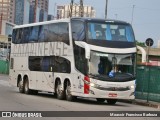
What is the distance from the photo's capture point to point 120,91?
23.5 m

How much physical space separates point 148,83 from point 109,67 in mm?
5159

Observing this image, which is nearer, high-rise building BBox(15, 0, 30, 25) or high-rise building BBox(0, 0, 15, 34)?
high-rise building BBox(15, 0, 30, 25)

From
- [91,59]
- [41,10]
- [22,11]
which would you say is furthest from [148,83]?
[22,11]

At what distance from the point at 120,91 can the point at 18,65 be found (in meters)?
9.70

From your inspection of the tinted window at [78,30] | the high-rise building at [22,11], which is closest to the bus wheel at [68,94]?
the tinted window at [78,30]

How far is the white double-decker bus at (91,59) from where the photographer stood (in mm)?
23219

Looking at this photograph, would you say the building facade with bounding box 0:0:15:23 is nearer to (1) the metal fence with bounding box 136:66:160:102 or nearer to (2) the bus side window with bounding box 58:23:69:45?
(1) the metal fence with bounding box 136:66:160:102

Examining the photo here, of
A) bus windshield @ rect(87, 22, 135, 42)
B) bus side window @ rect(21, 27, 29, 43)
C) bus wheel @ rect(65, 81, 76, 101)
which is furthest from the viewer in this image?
bus side window @ rect(21, 27, 29, 43)

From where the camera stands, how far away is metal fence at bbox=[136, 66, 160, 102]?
2722 cm

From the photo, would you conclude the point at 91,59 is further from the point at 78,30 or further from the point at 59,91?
the point at 59,91

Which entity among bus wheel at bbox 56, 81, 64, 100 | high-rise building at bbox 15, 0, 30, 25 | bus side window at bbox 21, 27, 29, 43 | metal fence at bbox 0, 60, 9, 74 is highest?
high-rise building at bbox 15, 0, 30, 25

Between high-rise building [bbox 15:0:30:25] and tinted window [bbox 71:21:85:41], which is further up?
high-rise building [bbox 15:0:30:25]

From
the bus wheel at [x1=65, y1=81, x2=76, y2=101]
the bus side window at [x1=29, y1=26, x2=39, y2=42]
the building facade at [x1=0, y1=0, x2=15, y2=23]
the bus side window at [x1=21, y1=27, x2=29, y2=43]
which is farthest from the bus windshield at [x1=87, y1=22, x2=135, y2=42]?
the building facade at [x1=0, y1=0, x2=15, y2=23]

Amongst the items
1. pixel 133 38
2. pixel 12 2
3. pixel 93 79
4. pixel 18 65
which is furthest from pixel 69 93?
pixel 12 2
